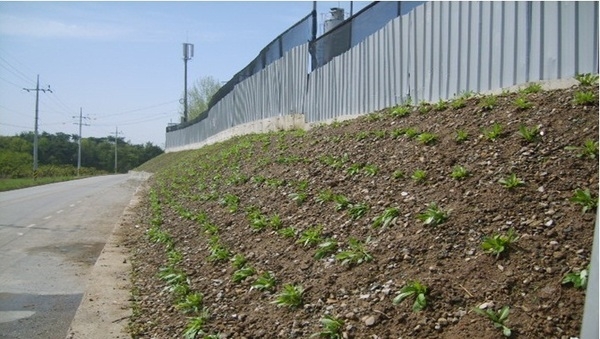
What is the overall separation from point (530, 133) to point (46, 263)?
830 cm

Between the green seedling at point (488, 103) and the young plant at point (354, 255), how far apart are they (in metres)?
2.39

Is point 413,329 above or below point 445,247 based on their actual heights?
below

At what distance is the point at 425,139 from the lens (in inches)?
229

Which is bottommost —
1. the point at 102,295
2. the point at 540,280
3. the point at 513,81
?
the point at 102,295

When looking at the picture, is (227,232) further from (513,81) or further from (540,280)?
(540,280)

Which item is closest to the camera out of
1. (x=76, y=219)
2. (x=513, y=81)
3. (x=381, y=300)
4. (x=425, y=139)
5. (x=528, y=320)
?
(x=528, y=320)

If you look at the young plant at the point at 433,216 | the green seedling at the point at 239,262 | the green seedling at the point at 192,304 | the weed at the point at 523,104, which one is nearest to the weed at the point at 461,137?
the weed at the point at 523,104

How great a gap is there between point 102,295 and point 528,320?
518cm

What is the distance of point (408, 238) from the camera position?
4.19m

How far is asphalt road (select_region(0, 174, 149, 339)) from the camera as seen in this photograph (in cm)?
640

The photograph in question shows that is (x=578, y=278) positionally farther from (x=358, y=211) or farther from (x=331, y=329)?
(x=358, y=211)

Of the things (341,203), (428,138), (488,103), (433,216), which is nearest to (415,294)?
(433,216)

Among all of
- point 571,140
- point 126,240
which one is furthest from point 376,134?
point 126,240

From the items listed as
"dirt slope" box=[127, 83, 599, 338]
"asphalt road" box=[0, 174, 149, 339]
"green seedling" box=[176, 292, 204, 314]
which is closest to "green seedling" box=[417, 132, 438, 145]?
"dirt slope" box=[127, 83, 599, 338]
